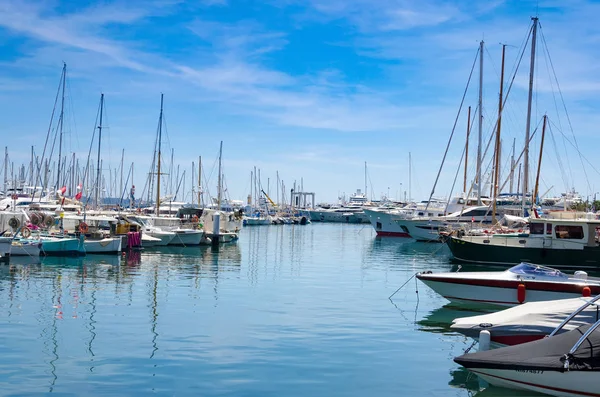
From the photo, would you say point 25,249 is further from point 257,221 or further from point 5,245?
point 257,221

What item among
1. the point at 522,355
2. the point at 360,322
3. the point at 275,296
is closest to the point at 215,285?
the point at 275,296

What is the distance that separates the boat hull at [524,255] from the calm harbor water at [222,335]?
7.57 metres

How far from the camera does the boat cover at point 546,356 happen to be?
13.1 m

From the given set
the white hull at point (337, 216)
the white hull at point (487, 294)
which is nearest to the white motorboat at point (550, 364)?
the white hull at point (487, 294)

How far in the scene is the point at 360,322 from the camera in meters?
22.8

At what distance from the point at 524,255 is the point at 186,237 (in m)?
30.4

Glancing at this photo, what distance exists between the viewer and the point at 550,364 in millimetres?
13242

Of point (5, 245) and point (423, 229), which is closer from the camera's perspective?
point (5, 245)

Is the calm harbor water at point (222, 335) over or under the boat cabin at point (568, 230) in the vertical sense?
under

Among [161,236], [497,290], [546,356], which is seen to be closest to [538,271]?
[497,290]

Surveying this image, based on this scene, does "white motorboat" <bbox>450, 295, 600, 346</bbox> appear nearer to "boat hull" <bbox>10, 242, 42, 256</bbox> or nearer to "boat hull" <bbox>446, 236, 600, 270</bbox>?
"boat hull" <bbox>446, 236, 600, 270</bbox>

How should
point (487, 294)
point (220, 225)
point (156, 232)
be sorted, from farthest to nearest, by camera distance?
1. point (220, 225)
2. point (156, 232)
3. point (487, 294)

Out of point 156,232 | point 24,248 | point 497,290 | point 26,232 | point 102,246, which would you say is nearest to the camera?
point 497,290

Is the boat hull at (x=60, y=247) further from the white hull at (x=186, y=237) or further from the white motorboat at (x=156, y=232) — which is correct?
the white hull at (x=186, y=237)
